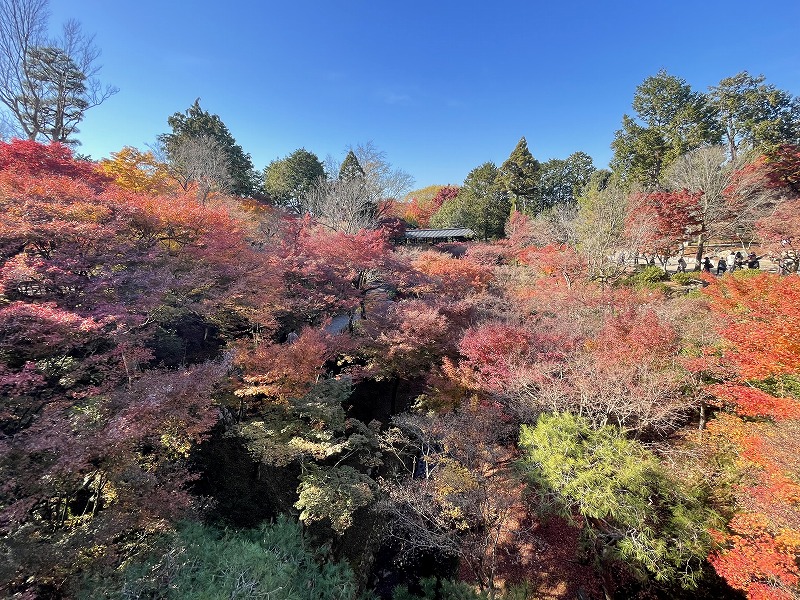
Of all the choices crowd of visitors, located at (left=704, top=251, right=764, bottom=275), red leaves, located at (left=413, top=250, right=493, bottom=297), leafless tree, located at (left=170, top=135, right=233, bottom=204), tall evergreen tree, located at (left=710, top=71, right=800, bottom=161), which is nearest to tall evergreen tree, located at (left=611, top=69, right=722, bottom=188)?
tall evergreen tree, located at (left=710, top=71, right=800, bottom=161)

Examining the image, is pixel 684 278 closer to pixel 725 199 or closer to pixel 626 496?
pixel 725 199

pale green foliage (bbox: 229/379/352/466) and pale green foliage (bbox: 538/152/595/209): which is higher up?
pale green foliage (bbox: 538/152/595/209)

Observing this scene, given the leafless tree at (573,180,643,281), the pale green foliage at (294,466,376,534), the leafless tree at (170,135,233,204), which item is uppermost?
the leafless tree at (170,135,233,204)

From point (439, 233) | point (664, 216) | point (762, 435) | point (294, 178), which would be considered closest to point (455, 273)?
point (664, 216)

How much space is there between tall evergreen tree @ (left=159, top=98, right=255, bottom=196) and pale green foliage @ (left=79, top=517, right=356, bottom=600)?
2756 centimetres

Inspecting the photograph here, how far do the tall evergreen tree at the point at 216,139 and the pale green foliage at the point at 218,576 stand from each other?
27.6m

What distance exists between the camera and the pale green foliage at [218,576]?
5.10 metres

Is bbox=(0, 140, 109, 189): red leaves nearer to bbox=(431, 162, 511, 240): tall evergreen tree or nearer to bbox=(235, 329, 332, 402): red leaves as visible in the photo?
bbox=(235, 329, 332, 402): red leaves

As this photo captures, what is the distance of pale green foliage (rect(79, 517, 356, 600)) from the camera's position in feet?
16.7

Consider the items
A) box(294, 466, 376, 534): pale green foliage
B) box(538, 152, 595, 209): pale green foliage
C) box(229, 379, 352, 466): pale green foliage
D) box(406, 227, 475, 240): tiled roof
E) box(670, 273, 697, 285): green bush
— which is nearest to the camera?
box(294, 466, 376, 534): pale green foliage

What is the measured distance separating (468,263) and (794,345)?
14.1 m

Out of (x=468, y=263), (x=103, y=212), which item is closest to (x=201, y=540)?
(x=103, y=212)

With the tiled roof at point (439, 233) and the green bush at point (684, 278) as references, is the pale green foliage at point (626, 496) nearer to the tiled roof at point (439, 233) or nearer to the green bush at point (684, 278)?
the green bush at point (684, 278)

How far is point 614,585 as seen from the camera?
28.3 ft
